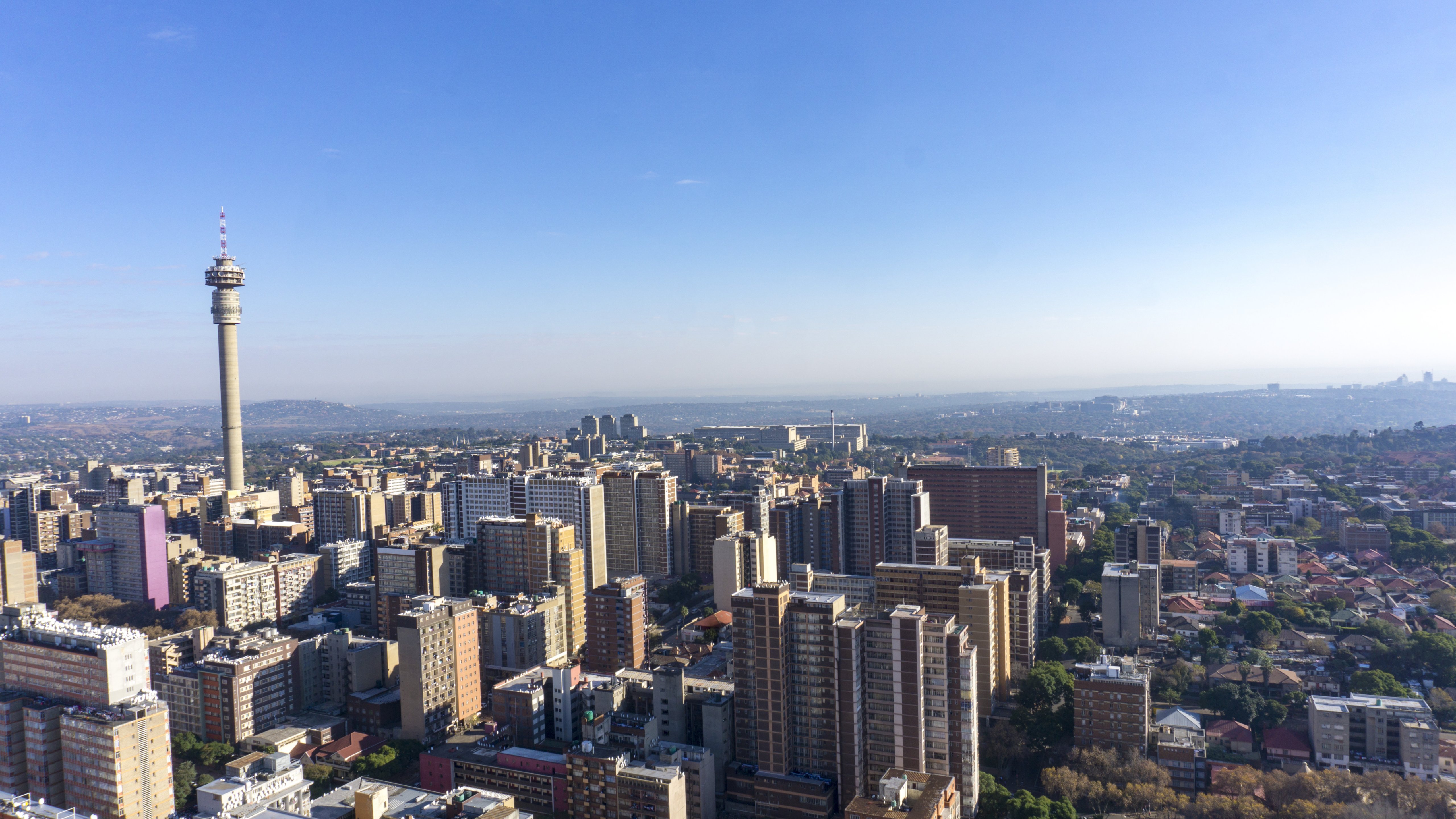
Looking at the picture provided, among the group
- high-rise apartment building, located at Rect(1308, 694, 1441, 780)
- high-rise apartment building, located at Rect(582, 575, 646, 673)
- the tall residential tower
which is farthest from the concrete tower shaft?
high-rise apartment building, located at Rect(1308, 694, 1441, 780)

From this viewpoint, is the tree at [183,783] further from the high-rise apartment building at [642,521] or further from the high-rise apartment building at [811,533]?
the high-rise apartment building at [811,533]

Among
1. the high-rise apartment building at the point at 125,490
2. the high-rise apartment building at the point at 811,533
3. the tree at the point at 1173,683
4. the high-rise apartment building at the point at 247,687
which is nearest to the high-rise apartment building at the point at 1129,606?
the tree at the point at 1173,683

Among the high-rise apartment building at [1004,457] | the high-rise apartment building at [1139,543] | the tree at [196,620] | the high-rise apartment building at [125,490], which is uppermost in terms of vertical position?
the high-rise apartment building at [125,490]

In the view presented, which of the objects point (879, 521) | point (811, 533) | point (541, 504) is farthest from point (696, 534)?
point (879, 521)


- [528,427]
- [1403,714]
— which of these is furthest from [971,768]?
[528,427]

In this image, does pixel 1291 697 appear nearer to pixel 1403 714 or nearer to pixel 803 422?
pixel 1403 714

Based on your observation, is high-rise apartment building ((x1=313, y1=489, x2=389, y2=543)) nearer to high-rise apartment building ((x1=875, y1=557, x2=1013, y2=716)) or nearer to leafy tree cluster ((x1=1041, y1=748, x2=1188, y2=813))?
high-rise apartment building ((x1=875, y1=557, x2=1013, y2=716))
